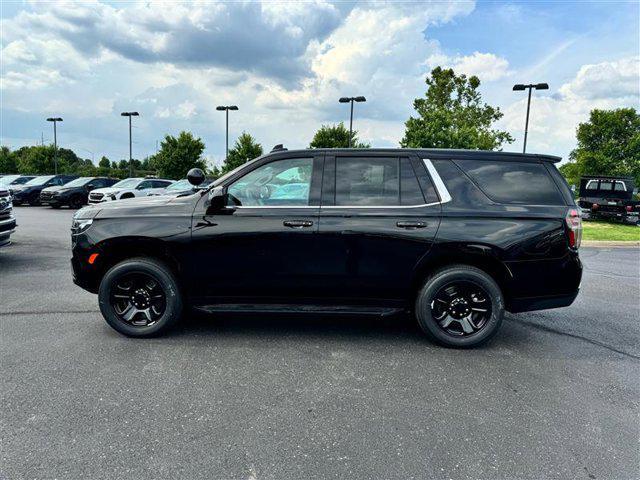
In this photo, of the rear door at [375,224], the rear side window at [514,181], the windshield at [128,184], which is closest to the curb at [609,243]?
the rear side window at [514,181]

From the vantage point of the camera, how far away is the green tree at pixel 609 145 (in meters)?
53.1

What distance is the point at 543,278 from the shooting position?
13.5 ft

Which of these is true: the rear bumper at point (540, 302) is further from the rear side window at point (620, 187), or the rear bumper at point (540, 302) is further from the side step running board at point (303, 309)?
the rear side window at point (620, 187)

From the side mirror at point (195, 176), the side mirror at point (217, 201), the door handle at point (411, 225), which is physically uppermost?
the side mirror at point (195, 176)

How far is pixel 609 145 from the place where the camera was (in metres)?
54.0

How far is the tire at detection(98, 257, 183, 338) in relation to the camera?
4.20 meters

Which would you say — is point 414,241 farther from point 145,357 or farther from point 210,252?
point 145,357

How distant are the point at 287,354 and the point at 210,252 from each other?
3.90ft

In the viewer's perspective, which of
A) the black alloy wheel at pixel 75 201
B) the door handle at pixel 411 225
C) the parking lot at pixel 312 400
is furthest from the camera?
the black alloy wheel at pixel 75 201

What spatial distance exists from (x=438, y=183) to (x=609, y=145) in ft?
202

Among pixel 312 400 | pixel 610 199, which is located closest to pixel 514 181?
pixel 312 400

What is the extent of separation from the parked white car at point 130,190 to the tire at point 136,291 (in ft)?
52.3

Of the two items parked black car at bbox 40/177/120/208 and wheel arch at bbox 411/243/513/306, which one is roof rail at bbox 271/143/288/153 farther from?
parked black car at bbox 40/177/120/208

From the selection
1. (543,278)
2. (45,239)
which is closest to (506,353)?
(543,278)
